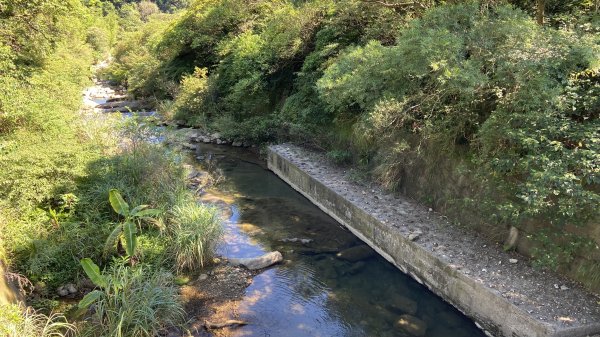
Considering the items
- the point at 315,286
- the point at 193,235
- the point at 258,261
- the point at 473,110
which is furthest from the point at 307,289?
the point at 473,110

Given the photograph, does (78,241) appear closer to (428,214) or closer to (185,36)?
(428,214)

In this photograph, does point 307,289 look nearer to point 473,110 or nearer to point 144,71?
point 473,110

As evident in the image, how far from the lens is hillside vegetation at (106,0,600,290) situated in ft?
22.5

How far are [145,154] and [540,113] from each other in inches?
378

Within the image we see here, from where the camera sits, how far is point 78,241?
334 inches

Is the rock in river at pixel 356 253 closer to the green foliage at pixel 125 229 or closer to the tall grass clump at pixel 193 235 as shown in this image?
the tall grass clump at pixel 193 235

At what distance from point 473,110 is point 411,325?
189 inches

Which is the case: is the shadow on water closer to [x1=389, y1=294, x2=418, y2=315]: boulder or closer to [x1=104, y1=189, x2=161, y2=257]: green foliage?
[x1=389, y1=294, x2=418, y2=315]: boulder

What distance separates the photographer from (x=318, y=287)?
29.1 ft

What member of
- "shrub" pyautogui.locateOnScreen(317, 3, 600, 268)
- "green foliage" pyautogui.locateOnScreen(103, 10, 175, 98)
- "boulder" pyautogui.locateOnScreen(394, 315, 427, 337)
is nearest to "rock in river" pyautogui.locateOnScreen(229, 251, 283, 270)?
"boulder" pyautogui.locateOnScreen(394, 315, 427, 337)

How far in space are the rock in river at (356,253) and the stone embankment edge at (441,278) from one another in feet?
0.63

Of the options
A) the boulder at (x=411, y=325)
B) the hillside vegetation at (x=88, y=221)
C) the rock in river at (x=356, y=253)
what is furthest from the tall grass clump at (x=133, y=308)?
the rock in river at (x=356, y=253)

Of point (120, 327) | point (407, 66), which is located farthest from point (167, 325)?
point (407, 66)

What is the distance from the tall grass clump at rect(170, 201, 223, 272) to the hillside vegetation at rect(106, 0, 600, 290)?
475 centimetres
